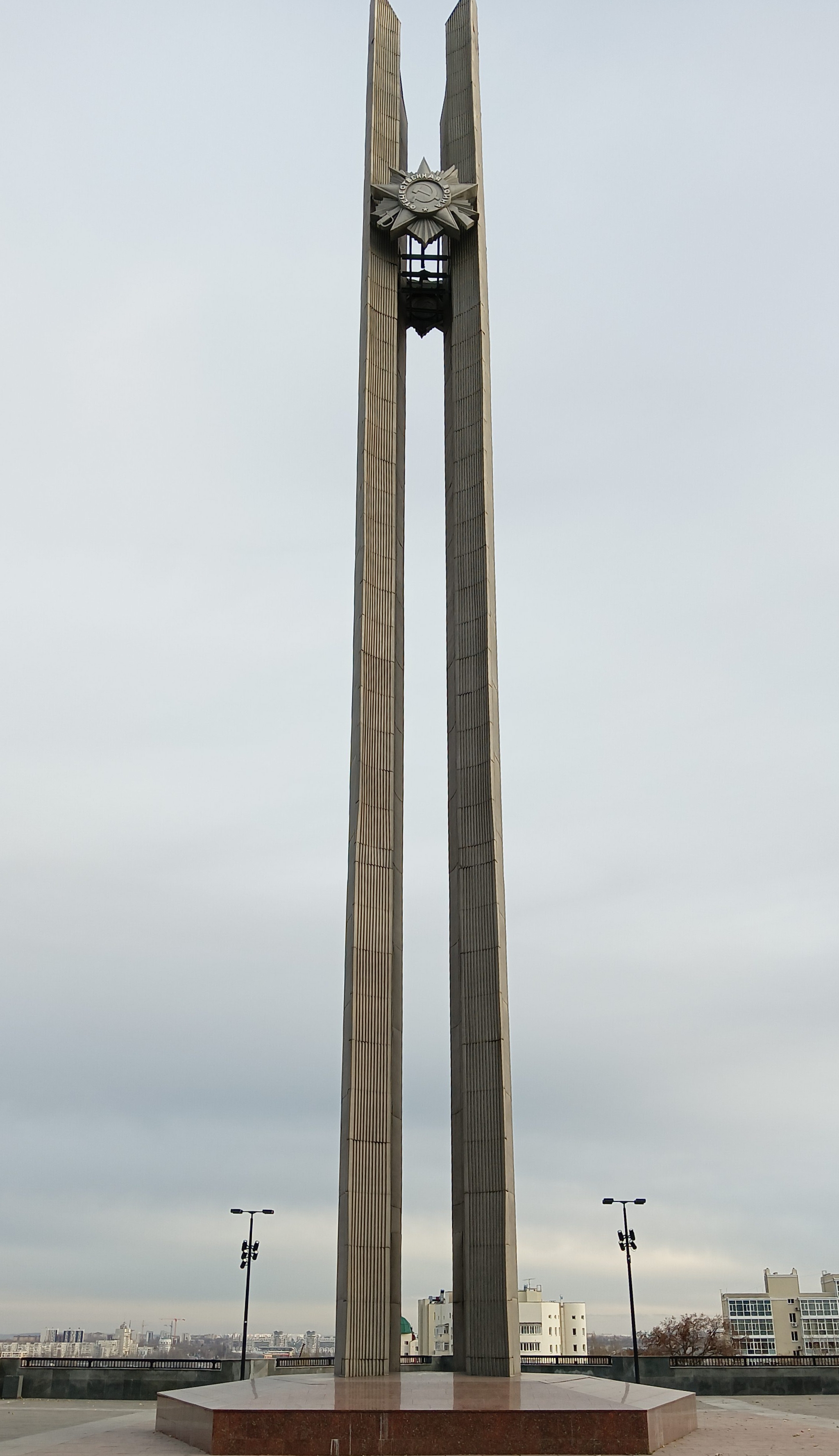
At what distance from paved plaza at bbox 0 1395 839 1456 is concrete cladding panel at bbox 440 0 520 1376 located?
379 cm

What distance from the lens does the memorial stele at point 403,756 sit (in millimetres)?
17500

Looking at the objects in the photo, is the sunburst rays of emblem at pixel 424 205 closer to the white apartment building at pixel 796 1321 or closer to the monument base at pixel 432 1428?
the monument base at pixel 432 1428

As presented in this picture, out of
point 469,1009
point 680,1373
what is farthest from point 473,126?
point 680,1373

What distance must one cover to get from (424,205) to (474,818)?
41.1ft

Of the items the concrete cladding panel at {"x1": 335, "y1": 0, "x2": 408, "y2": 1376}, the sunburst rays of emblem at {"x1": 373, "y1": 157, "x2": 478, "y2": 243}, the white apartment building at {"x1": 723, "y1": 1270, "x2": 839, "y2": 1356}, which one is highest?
the sunburst rays of emblem at {"x1": 373, "y1": 157, "x2": 478, "y2": 243}

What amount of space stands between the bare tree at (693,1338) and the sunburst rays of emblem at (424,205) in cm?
5753

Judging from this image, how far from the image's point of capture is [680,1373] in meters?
24.7

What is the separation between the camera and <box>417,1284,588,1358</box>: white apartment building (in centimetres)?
5809

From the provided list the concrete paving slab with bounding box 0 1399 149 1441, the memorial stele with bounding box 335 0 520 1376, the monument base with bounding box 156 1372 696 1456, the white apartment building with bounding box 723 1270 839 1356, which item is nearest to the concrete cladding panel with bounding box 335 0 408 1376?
the memorial stele with bounding box 335 0 520 1376

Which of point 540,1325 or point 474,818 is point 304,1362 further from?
point 540,1325

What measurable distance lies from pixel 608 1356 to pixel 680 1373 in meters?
1.73

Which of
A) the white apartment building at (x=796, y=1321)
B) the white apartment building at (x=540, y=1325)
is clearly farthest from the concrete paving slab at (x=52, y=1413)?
the white apartment building at (x=796, y=1321)

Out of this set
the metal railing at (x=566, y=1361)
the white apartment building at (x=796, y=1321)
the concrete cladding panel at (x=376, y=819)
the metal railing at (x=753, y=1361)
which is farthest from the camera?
the white apartment building at (x=796, y=1321)

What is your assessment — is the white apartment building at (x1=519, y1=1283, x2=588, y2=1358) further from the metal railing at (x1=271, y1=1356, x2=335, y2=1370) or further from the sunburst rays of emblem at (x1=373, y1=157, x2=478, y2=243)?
the sunburst rays of emblem at (x1=373, y1=157, x2=478, y2=243)
